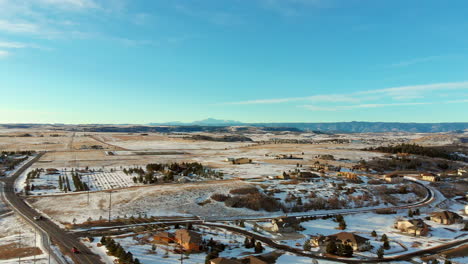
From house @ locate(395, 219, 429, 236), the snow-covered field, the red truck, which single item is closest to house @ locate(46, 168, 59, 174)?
the snow-covered field

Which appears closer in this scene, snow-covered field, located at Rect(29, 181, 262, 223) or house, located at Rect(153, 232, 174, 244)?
house, located at Rect(153, 232, 174, 244)

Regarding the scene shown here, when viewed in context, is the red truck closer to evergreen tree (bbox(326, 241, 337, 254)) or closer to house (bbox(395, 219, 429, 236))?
evergreen tree (bbox(326, 241, 337, 254))

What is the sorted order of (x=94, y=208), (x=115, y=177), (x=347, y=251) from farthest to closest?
1. (x=115, y=177)
2. (x=94, y=208)
3. (x=347, y=251)

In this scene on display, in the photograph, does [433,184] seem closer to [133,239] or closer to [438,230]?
[438,230]

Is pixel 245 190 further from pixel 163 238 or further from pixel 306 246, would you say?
pixel 163 238

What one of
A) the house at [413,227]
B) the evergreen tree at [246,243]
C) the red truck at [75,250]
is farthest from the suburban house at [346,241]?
the red truck at [75,250]

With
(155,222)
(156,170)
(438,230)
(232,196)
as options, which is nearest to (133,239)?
(155,222)

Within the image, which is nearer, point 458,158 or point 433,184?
point 433,184
